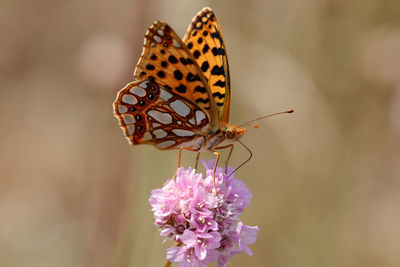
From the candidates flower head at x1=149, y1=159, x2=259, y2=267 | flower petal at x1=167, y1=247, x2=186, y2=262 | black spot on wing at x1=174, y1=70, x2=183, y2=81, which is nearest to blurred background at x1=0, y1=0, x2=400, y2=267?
black spot on wing at x1=174, y1=70, x2=183, y2=81

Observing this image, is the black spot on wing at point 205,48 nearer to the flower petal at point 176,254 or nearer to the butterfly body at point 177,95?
the butterfly body at point 177,95

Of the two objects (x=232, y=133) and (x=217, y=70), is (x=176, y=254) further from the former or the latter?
(x=217, y=70)

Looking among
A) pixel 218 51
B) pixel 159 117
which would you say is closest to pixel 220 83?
pixel 218 51

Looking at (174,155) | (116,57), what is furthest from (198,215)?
(116,57)

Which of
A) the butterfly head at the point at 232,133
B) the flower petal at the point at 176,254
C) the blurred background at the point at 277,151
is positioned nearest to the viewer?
the flower petal at the point at 176,254

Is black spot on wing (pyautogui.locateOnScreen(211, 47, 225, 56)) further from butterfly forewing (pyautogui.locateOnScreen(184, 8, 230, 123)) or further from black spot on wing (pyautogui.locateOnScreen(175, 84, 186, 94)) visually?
black spot on wing (pyautogui.locateOnScreen(175, 84, 186, 94))

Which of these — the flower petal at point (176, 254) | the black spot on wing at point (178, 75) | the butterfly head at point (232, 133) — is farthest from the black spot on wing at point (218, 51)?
the flower petal at point (176, 254)
